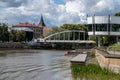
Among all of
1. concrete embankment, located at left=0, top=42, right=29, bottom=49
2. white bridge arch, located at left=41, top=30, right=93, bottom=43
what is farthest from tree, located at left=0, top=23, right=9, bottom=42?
white bridge arch, located at left=41, top=30, right=93, bottom=43

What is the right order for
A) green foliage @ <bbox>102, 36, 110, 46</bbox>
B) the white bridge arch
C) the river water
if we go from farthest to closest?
the white bridge arch → green foliage @ <bbox>102, 36, 110, 46</bbox> → the river water

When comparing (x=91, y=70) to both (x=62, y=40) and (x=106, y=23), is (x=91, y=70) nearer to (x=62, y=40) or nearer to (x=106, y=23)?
(x=106, y=23)

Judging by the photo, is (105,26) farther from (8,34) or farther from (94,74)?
(94,74)

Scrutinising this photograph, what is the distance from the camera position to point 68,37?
Result: 18488 centimetres

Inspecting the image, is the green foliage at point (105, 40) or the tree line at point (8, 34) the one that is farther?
the tree line at point (8, 34)

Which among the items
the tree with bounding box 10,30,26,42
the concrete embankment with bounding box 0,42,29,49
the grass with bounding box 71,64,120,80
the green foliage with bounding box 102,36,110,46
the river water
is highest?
the tree with bounding box 10,30,26,42

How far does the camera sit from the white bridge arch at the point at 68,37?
601 ft

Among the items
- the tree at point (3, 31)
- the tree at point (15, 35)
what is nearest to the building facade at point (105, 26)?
the tree at point (3, 31)

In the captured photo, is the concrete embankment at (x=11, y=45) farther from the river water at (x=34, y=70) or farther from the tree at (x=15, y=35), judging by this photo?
the river water at (x=34, y=70)

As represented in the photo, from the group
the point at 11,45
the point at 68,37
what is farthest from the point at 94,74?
the point at 68,37

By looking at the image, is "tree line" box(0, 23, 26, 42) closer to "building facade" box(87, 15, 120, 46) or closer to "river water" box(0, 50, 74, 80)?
"building facade" box(87, 15, 120, 46)

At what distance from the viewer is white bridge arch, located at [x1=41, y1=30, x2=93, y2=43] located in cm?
18325

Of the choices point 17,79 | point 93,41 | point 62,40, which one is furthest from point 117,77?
point 62,40

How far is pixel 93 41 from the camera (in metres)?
168
